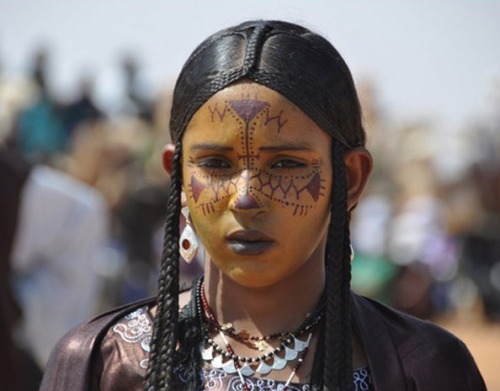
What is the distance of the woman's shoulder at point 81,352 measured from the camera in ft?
12.4

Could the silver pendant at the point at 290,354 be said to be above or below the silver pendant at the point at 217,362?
above

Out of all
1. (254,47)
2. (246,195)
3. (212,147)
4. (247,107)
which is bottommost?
(246,195)

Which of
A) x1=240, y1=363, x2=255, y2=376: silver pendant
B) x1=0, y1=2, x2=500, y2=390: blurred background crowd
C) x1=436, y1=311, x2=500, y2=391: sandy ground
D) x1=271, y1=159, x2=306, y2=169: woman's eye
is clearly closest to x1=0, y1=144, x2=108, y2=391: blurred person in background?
x1=0, y1=2, x2=500, y2=390: blurred background crowd

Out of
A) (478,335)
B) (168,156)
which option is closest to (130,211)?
(478,335)

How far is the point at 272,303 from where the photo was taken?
383cm

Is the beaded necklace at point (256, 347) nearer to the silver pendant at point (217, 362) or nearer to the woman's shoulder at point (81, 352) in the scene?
the silver pendant at point (217, 362)

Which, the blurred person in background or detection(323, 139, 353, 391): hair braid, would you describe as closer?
detection(323, 139, 353, 391): hair braid

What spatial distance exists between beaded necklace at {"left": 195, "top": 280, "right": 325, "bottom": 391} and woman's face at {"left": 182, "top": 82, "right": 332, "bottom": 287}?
0.16 m

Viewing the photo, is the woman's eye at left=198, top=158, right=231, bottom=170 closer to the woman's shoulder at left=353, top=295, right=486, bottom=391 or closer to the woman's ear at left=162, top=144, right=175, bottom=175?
the woman's ear at left=162, top=144, right=175, bottom=175

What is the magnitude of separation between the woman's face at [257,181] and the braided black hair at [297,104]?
0.13 ft

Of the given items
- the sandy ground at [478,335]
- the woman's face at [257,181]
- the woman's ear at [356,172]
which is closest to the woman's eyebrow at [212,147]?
the woman's face at [257,181]

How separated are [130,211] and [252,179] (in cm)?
839

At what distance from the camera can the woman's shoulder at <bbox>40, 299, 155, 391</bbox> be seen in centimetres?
377

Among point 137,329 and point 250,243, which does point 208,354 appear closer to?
point 137,329
